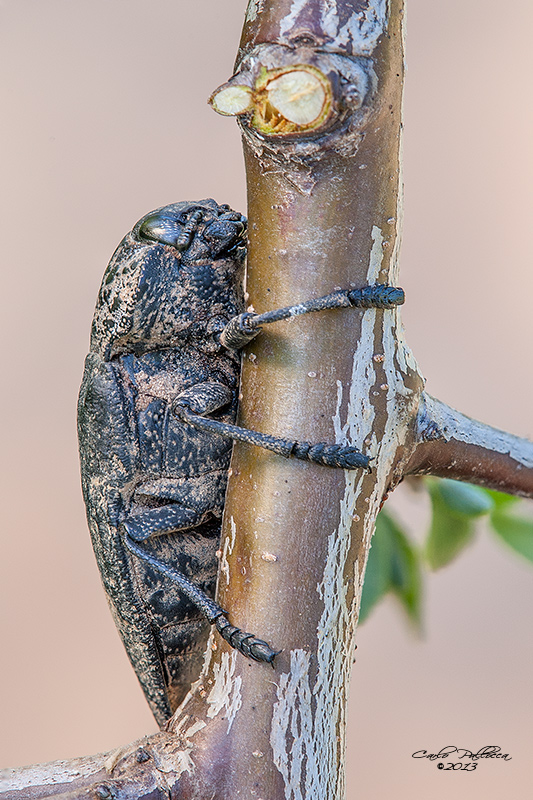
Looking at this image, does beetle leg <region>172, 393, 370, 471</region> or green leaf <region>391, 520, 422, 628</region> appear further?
green leaf <region>391, 520, 422, 628</region>

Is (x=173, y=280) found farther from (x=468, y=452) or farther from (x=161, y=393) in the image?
(x=468, y=452)

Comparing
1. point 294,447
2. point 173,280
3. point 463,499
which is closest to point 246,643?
point 294,447

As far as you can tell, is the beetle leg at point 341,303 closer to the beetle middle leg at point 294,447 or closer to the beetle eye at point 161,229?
the beetle middle leg at point 294,447

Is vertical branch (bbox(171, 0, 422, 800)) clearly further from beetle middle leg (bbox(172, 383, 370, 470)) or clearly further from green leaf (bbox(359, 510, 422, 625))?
green leaf (bbox(359, 510, 422, 625))

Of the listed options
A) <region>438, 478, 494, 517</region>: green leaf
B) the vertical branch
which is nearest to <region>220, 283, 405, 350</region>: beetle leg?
the vertical branch

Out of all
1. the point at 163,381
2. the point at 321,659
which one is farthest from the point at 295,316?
the point at 321,659

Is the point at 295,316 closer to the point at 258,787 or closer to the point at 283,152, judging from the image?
the point at 283,152
